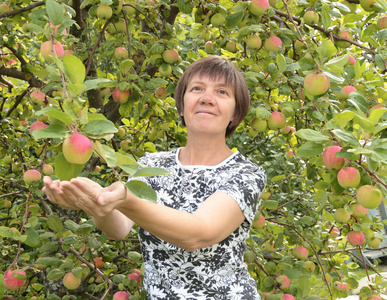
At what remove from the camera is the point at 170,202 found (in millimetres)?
1479

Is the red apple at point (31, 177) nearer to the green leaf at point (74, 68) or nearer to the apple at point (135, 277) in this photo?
the apple at point (135, 277)

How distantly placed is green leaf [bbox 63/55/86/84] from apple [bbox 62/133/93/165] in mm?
125

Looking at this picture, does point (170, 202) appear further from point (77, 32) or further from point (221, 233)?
point (77, 32)

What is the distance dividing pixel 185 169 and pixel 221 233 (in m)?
0.37

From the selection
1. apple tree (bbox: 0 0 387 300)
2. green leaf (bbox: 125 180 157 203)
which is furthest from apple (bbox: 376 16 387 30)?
green leaf (bbox: 125 180 157 203)

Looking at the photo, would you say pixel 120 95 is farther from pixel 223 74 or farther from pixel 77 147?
pixel 77 147

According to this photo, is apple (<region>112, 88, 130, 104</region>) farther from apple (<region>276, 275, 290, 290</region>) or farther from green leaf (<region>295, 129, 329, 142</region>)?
apple (<region>276, 275, 290, 290</region>)

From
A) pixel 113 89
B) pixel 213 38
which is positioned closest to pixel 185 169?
pixel 113 89

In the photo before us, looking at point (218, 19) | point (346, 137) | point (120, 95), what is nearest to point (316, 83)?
point (346, 137)

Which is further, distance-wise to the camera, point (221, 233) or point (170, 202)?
point (170, 202)

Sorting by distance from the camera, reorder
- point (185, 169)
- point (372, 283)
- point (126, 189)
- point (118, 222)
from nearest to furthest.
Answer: point (126, 189)
point (118, 222)
point (185, 169)
point (372, 283)

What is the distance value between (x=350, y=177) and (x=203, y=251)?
0.51 meters

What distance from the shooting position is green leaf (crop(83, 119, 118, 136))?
2.75 feet

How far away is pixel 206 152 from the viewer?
1534 millimetres
